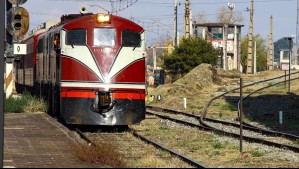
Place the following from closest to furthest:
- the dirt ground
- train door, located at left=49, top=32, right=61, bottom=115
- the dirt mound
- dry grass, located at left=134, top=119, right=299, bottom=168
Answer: dry grass, located at left=134, top=119, right=299, bottom=168, train door, located at left=49, top=32, right=61, bottom=115, the dirt ground, the dirt mound

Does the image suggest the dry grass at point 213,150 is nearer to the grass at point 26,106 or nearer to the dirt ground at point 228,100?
the dirt ground at point 228,100

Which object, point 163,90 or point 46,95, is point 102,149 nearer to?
point 46,95

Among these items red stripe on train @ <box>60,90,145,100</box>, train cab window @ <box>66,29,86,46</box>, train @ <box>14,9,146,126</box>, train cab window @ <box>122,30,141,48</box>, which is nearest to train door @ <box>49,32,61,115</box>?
train @ <box>14,9,146,126</box>

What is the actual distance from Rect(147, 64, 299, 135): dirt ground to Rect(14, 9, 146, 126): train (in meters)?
5.75

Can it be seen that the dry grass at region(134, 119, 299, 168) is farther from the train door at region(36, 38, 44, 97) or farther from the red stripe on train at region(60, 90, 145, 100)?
the train door at region(36, 38, 44, 97)

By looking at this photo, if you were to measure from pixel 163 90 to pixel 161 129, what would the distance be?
21.8 m

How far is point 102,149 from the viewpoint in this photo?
12438 millimetres

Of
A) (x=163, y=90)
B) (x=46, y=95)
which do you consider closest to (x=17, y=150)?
(x=46, y=95)

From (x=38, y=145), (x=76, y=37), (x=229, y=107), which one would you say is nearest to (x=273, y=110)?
(x=229, y=107)

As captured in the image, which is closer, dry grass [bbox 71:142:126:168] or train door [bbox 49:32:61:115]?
dry grass [bbox 71:142:126:168]

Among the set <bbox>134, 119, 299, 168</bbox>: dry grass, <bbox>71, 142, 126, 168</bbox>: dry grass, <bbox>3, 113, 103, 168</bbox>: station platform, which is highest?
<bbox>71, 142, 126, 168</bbox>: dry grass

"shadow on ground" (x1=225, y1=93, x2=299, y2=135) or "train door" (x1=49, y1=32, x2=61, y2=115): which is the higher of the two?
"train door" (x1=49, y1=32, x2=61, y2=115)

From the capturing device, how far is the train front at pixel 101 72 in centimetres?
1878

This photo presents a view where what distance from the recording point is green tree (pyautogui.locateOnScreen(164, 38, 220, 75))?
58.9m
